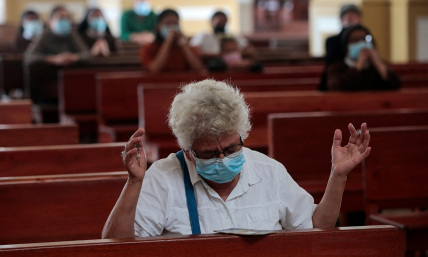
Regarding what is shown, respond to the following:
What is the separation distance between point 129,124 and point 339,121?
2.56m

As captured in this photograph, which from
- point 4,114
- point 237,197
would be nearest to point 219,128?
point 237,197

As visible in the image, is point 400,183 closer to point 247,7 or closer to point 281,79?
point 281,79

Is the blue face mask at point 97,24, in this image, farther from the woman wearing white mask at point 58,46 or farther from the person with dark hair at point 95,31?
the woman wearing white mask at point 58,46

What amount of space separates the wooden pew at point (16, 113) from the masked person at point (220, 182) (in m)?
3.01

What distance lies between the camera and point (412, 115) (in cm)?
501

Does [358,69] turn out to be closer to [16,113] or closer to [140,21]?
[16,113]

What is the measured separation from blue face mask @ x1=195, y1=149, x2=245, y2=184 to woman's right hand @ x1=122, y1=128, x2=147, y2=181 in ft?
0.73

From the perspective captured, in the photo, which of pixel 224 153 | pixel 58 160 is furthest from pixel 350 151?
pixel 58 160

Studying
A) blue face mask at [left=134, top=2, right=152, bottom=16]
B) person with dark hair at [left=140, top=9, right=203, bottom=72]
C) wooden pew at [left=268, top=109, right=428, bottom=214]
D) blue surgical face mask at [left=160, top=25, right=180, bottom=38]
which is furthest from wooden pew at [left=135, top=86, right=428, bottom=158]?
blue face mask at [left=134, top=2, right=152, bottom=16]

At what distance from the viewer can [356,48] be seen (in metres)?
5.95

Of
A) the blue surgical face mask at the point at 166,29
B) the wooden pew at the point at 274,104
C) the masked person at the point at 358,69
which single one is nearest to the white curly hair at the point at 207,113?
the wooden pew at the point at 274,104

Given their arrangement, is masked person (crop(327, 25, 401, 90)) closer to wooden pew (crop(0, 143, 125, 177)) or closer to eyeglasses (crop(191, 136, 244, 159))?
wooden pew (crop(0, 143, 125, 177))

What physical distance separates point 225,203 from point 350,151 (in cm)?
42

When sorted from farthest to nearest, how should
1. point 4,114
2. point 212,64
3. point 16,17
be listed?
point 16,17 → point 212,64 → point 4,114
